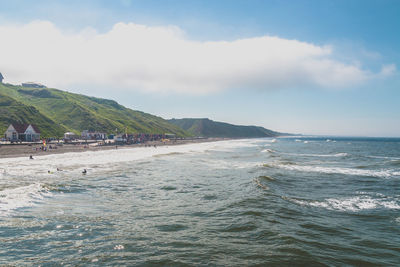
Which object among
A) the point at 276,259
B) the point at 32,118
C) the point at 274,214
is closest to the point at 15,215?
the point at 276,259

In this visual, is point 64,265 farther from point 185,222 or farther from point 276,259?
point 276,259

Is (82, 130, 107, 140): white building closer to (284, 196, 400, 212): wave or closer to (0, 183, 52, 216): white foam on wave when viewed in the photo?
(0, 183, 52, 216): white foam on wave

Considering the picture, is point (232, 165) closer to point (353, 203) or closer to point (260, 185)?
point (260, 185)

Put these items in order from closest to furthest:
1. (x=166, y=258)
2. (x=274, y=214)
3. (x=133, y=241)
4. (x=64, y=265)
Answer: (x=64, y=265), (x=166, y=258), (x=133, y=241), (x=274, y=214)

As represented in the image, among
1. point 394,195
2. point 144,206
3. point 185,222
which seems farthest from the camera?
point 394,195

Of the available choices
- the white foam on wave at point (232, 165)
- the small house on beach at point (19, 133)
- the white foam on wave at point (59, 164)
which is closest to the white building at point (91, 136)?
the small house on beach at point (19, 133)

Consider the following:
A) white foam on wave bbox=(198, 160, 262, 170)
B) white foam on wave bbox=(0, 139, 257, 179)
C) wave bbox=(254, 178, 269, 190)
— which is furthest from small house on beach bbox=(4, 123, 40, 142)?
wave bbox=(254, 178, 269, 190)

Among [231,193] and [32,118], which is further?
[32,118]
